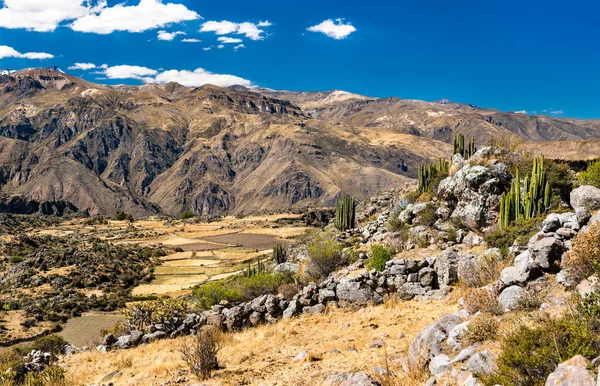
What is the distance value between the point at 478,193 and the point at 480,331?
21.9 m

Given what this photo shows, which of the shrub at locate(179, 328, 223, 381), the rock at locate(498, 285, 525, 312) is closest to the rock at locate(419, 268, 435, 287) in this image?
the rock at locate(498, 285, 525, 312)

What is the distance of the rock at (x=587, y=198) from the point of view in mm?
17906

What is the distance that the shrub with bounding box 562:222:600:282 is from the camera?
10.0m

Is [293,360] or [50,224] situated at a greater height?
[293,360]

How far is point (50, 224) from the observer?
503 ft

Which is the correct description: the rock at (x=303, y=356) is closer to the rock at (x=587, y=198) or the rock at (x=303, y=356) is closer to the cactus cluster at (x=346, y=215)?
the rock at (x=587, y=198)

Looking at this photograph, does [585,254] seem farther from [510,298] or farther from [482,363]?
[482,363]

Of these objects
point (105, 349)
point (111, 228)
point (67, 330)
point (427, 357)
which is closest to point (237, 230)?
point (111, 228)

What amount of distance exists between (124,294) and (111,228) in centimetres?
9170

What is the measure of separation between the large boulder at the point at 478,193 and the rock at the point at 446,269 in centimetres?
997

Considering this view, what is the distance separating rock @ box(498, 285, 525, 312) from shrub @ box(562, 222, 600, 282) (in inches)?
60.6

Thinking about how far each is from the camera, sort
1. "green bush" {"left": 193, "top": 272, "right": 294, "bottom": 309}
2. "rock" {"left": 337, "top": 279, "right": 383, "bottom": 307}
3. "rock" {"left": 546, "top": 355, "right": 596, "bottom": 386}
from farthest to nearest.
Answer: "green bush" {"left": 193, "top": 272, "right": 294, "bottom": 309} < "rock" {"left": 337, "top": 279, "right": 383, "bottom": 307} < "rock" {"left": 546, "top": 355, "right": 596, "bottom": 386}

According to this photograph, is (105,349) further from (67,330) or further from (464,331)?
(67,330)

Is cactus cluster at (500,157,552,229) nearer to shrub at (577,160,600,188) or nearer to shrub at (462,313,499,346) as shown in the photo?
shrub at (577,160,600,188)
